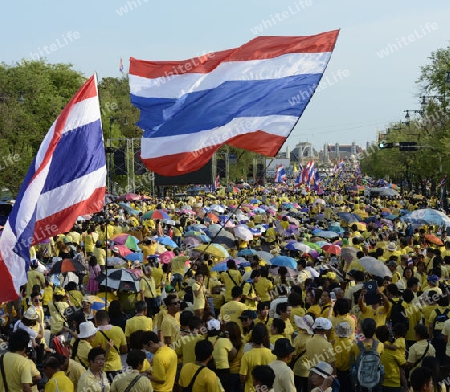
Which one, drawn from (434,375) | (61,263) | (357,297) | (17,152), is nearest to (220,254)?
(61,263)

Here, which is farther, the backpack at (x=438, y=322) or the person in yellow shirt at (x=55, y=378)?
the backpack at (x=438, y=322)

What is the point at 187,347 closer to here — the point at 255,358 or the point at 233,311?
the point at 255,358

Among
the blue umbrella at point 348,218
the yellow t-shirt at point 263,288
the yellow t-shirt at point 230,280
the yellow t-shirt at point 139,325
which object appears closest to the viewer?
the yellow t-shirt at point 139,325

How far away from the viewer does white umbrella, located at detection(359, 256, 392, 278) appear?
44.8ft

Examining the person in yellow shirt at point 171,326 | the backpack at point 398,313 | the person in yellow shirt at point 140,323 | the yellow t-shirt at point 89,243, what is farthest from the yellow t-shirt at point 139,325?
the yellow t-shirt at point 89,243

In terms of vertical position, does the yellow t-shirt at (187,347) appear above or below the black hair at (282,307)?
below

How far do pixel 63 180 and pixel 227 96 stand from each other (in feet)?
9.20

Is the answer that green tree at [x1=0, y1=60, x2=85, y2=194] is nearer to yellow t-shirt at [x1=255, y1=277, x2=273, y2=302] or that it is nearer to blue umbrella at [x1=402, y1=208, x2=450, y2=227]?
blue umbrella at [x1=402, y1=208, x2=450, y2=227]

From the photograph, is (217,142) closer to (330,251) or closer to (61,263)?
(61,263)

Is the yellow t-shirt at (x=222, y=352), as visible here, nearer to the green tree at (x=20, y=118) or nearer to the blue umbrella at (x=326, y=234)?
the blue umbrella at (x=326, y=234)

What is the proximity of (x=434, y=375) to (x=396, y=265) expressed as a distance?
7.99 metres

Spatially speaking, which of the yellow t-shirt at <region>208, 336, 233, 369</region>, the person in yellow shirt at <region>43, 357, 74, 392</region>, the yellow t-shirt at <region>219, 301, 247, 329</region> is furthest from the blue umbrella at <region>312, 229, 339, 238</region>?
the person in yellow shirt at <region>43, 357, 74, 392</region>

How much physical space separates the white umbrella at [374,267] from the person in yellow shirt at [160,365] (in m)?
6.22

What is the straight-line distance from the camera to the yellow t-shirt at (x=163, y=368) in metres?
8.05
